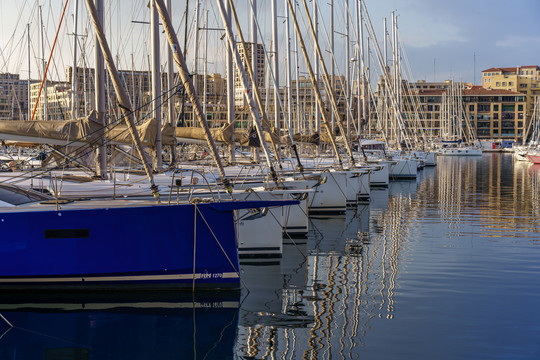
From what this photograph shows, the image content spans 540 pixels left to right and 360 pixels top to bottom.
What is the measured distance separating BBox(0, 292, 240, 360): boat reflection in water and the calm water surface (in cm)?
2

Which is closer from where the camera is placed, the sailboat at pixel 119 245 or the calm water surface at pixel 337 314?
the calm water surface at pixel 337 314

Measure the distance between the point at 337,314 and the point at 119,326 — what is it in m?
3.69

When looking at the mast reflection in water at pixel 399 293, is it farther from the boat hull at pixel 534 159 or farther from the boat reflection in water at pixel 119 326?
the boat hull at pixel 534 159

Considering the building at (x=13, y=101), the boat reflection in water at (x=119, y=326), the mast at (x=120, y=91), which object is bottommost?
the boat reflection in water at (x=119, y=326)

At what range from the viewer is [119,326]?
11.4 metres

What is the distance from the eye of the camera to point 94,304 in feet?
41.2

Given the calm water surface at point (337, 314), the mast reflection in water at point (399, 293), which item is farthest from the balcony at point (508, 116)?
the calm water surface at point (337, 314)

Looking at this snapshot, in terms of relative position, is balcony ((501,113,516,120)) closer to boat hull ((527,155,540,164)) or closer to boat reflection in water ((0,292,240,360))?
boat hull ((527,155,540,164))

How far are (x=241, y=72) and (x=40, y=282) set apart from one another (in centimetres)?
780

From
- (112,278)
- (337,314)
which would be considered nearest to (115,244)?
(112,278)

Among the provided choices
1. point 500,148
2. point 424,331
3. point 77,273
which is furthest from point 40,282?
point 500,148

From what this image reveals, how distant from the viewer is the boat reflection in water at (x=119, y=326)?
33.5 ft

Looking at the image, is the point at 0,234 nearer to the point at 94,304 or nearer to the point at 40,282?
the point at 40,282

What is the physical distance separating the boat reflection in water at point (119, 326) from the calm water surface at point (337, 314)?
2 centimetres
